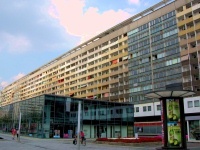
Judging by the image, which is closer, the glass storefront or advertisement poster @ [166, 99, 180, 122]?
advertisement poster @ [166, 99, 180, 122]

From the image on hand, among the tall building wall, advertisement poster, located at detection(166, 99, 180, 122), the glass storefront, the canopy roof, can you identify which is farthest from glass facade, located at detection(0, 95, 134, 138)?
advertisement poster, located at detection(166, 99, 180, 122)

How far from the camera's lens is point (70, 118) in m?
48.4

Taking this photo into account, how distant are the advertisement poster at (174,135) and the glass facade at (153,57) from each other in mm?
43876

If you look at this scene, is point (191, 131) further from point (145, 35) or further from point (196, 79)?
point (145, 35)

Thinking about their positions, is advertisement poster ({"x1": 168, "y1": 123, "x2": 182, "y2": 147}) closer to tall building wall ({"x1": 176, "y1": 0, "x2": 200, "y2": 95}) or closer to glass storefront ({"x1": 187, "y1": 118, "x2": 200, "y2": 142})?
glass storefront ({"x1": 187, "y1": 118, "x2": 200, "y2": 142})

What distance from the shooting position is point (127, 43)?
81.7m

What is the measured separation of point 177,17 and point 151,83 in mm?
18320

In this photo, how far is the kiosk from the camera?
2116 cm

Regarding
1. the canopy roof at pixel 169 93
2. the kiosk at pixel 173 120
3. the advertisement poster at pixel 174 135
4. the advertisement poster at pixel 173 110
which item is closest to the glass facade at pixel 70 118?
the canopy roof at pixel 169 93

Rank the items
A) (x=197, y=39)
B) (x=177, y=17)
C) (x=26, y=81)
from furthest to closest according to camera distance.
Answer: (x=26, y=81) < (x=177, y=17) < (x=197, y=39)

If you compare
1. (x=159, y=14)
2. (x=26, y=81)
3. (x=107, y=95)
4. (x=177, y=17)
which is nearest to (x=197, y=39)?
(x=177, y=17)

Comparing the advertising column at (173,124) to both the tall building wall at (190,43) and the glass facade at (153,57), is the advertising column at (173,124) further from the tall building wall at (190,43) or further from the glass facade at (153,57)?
the glass facade at (153,57)

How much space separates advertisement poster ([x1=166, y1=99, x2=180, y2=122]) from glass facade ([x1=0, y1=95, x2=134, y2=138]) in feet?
70.6

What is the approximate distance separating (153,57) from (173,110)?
51.5m
